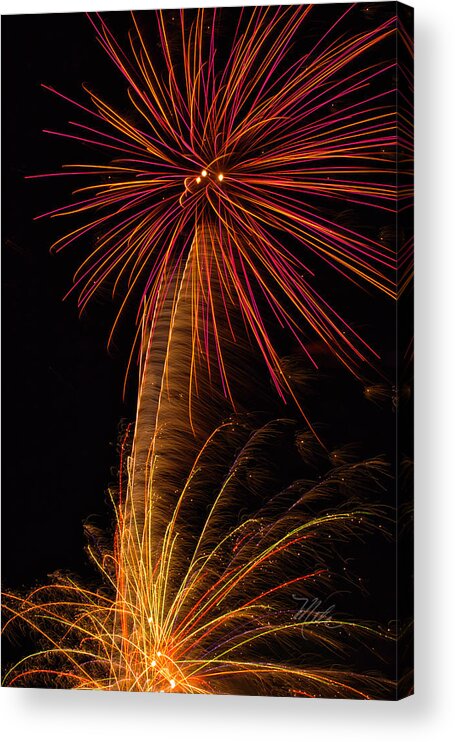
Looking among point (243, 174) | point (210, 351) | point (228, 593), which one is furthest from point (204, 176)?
point (228, 593)

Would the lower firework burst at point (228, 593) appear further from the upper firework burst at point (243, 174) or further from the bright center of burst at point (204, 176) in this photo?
the bright center of burst at point (204, 176)

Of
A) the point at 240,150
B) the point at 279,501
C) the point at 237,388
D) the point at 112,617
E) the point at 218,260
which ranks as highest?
the point at 240,150

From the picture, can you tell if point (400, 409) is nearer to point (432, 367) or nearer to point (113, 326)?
point (432, 367)

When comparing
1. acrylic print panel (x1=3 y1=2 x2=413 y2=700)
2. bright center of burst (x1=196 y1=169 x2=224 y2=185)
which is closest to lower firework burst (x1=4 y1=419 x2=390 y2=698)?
acrylic print panel (x1=3 y1=2 x2=413 y2=700)

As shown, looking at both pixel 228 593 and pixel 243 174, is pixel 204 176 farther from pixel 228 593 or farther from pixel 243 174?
pixel 228 593

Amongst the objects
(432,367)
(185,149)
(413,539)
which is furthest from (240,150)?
(413,539)

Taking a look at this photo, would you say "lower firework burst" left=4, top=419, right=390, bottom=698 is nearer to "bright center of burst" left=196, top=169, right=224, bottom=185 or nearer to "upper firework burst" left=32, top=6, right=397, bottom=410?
"upper firework burst" left=32, top=6, right=397, bottom=410

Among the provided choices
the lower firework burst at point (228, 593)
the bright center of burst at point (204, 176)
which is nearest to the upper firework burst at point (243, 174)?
the bright center of burst at point (204, 176)
